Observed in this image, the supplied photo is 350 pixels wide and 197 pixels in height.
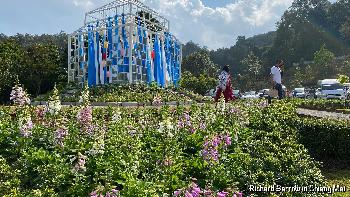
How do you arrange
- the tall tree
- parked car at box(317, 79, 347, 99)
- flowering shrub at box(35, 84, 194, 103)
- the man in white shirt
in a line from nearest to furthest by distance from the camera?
the man in white shirt < flowering shrub at box(35, 84, 194, 103) < parked car at box(317, 79, 347, 99) < the tall tree

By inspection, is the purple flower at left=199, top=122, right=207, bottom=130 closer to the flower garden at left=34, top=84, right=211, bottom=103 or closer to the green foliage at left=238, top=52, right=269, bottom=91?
the flower garden at left=34, top=84, right=211, bottom=103

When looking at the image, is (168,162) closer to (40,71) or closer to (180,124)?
(180,124)

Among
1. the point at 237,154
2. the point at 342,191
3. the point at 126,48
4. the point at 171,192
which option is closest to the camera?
the point at 171,192

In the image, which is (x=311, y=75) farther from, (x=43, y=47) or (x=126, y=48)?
(x=126, y=48)

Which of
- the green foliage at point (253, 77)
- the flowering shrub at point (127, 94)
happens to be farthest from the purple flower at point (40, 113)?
the green foliage at point (253, 77)

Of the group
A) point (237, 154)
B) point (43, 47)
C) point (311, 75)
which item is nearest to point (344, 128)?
point (237, 154)

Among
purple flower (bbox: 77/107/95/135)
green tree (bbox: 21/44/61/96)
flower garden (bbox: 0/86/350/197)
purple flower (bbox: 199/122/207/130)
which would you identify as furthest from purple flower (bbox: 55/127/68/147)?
green tree (bbox: 21/44/61/96)

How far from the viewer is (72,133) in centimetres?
789

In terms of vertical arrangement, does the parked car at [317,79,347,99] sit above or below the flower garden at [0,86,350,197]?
above

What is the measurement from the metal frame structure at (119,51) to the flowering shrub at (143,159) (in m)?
19.4

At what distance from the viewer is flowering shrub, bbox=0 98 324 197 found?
18.9ft

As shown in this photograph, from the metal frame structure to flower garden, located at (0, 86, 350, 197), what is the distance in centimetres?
1908

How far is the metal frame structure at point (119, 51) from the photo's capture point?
95.5 ft

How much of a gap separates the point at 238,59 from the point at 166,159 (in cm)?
11599
